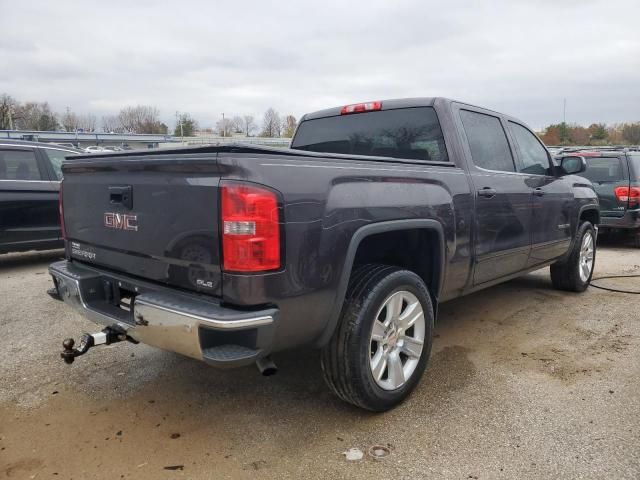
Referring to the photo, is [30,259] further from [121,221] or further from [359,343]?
[359,343]

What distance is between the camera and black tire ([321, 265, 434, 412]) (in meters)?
2.64

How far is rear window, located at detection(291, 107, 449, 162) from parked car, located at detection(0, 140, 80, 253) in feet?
13.6

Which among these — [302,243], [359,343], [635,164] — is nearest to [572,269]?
[359,343]

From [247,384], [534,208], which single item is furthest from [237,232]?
[534,208]

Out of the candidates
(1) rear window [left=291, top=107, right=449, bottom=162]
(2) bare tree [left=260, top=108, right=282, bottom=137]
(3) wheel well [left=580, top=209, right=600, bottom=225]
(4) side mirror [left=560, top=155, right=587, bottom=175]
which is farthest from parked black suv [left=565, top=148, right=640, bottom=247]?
(2) bare tree [left=260, top=108, right=282, bottom=137]

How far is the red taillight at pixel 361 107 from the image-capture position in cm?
404

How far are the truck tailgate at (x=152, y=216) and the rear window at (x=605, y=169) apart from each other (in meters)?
8.28

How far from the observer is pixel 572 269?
5414mm

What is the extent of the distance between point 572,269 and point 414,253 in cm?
296

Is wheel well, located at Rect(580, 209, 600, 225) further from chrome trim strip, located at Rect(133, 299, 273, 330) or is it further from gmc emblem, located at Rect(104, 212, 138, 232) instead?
gmc emblem, located at Rect(104, 212, 138, 232)

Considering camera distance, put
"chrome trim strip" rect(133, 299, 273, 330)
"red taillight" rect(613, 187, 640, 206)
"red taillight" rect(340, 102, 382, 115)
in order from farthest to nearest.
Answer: "red taillight" rect(613, 187, 640, 206) → "red taillight" rect(340, 102, 382, 115) → "chrome trim strip" rect(133, 299, 273, 330)

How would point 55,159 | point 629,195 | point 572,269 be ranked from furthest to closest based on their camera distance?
point 629,195, point 55,159, point 572,269

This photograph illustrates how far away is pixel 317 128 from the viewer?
14.7ft

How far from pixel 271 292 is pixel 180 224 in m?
0.55
